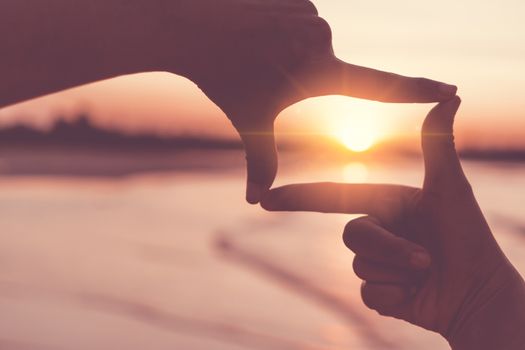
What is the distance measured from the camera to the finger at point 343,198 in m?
2.21

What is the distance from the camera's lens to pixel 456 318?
2.37m

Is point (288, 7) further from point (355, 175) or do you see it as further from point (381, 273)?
point (355, 175)

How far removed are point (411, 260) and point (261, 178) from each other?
0.55m

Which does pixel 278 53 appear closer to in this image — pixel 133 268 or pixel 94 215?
pixel 133 268

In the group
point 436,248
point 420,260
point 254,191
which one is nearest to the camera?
point 254,191

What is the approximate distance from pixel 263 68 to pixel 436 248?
0.92 meters

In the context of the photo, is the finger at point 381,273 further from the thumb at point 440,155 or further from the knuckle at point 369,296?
the thumb at point 440,155

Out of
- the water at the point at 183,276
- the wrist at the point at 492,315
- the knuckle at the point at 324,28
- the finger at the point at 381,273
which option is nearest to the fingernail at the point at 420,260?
the finger at the point at 381,273

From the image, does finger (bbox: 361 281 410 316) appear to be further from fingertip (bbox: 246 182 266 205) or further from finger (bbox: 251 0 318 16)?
finger (bbox: 251 0 318 16)

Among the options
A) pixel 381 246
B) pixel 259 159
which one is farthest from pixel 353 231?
pixel 259 159

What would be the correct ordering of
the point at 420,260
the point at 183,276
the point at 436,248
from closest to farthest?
the point at 420,260, the point at 436,248, the point at 183,276

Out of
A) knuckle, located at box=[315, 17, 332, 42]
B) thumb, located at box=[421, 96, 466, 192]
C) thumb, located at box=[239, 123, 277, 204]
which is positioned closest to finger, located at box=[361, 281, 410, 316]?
thumb, located at box=[421, 96, 466, 192]

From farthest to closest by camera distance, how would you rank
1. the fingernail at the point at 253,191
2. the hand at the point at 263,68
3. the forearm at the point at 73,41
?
the fingernail at the point at 253,191 → the hand at the point at 263,68 → the forearm at the point at 73,41

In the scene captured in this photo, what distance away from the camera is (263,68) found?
1.85 meters
